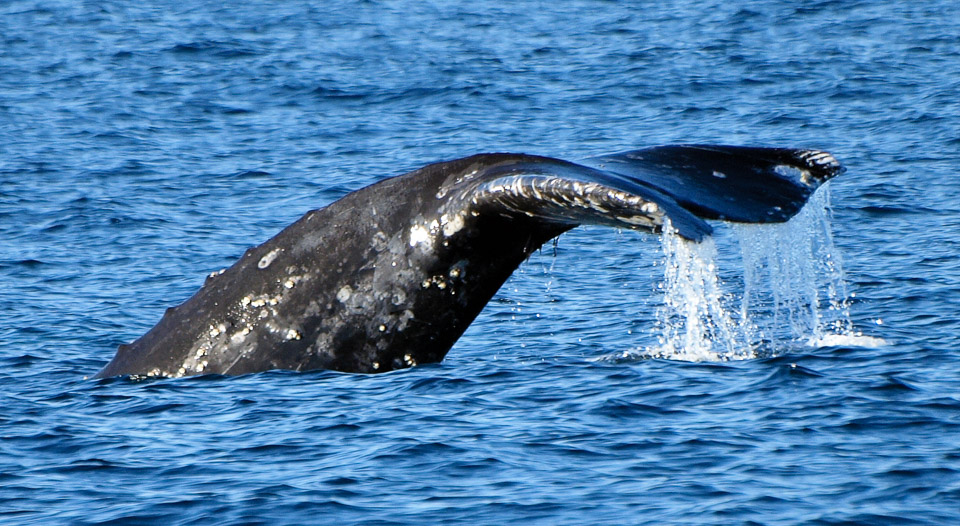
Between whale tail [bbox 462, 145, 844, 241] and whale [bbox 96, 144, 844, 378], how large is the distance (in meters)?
0.01

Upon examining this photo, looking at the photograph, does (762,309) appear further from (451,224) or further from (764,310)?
(451,224)

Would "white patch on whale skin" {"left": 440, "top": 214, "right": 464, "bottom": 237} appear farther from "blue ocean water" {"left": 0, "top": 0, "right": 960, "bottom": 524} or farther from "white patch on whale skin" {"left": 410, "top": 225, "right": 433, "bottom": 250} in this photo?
"blue ocean water" {"left": 0, "top": 0, "right": 960, "bottom": 524}

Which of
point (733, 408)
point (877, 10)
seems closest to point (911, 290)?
point (733, 408)

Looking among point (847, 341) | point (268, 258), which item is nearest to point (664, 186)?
point (268, 258)

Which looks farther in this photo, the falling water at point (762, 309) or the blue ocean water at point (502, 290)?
the falling water at point (762, 309)

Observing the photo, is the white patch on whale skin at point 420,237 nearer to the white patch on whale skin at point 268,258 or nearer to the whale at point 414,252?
the whale at point 414,252

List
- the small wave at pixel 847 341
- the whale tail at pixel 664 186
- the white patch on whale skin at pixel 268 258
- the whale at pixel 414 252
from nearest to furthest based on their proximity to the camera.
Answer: the whale tail at pixel 664 186 < the whale at pixel 414 252 < the white patch on whale skin at pixel 268 258 < the small wave at pixel 847 341

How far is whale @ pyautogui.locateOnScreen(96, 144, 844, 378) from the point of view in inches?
295

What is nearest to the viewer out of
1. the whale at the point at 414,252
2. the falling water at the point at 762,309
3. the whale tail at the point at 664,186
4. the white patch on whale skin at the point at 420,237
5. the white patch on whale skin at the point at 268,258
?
the whale tail at the point at 664,186

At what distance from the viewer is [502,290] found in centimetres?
1611

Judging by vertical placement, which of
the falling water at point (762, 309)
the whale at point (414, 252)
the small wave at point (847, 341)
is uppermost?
the whale at point (414, 252)

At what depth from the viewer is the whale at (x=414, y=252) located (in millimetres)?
7496

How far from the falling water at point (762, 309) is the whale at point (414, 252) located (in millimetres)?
929

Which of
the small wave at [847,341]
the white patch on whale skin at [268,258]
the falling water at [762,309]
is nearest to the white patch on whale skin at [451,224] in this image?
the white patch on whale skin at [268,258]
